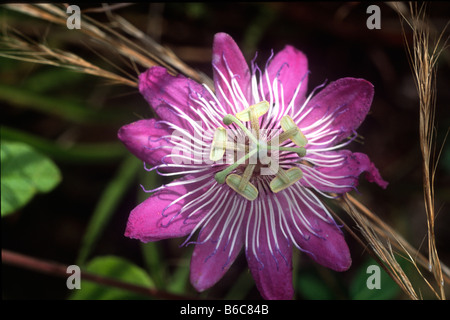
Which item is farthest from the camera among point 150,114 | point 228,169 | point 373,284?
point 150,114

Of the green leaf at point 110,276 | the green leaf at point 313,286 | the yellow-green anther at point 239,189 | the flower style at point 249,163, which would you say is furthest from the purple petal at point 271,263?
the green leaf at point 110,276

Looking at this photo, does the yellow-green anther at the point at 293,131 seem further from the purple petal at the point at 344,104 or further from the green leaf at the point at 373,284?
the green leaf at the point at 373,284

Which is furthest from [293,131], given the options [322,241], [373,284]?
[373,284]

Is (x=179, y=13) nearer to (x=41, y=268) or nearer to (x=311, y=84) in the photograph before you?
(x=311, y=84)

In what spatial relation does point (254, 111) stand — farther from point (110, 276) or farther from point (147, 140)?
point (110, 276)

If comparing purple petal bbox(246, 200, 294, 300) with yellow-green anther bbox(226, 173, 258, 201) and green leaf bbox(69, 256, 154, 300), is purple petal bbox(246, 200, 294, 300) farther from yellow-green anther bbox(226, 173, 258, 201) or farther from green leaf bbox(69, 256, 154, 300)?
green leaf bbox(69, 256, 154, 300)

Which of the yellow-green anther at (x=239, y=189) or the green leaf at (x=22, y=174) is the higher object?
the green leaf at (x=22, y=174)

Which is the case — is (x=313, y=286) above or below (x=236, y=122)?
below

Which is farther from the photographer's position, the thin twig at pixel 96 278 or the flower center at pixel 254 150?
the thin twig at pixel 96 278

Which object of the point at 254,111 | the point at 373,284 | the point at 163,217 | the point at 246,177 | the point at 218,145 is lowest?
the point at 373,284
